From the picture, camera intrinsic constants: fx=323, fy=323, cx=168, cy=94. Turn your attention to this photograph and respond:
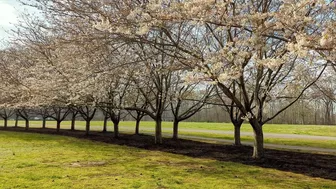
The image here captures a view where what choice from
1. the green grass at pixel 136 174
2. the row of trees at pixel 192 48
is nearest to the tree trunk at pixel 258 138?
the row of trees at pixel 192 48

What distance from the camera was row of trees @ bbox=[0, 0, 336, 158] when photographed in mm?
6149

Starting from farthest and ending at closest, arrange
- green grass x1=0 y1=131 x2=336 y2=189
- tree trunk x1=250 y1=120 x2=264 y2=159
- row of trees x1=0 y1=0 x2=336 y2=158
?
1. tree trunk x1=250 y1=120 x2=264 y2=159
2. green grass x1=0 y1=131 x2=336 y2=189
3. row of trees x1=0 y1=0 x2=336 y2=158

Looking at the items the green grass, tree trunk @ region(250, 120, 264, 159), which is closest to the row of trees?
tree trunk @ region(250, 120, 264, 159)

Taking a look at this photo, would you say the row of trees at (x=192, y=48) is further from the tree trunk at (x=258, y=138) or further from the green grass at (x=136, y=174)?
the green grass at (x=136, y=174)

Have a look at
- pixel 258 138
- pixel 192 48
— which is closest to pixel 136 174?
pixel 192 48

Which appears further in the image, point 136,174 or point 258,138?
point 258,138

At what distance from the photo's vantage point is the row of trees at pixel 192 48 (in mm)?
6149

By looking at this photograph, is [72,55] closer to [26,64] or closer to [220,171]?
[220,171]

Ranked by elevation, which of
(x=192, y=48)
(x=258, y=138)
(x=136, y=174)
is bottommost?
(x=136, y=174)

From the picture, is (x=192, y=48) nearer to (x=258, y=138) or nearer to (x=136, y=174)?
(x=258, y=138)

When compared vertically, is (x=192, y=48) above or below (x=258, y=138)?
above

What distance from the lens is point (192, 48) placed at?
32.4 feet

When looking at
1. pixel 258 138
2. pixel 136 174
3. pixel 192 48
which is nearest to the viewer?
pixel 136 174

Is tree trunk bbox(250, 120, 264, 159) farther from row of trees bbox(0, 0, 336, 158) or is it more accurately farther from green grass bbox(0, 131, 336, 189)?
green grass bbox(0, 131, 336, 189)
